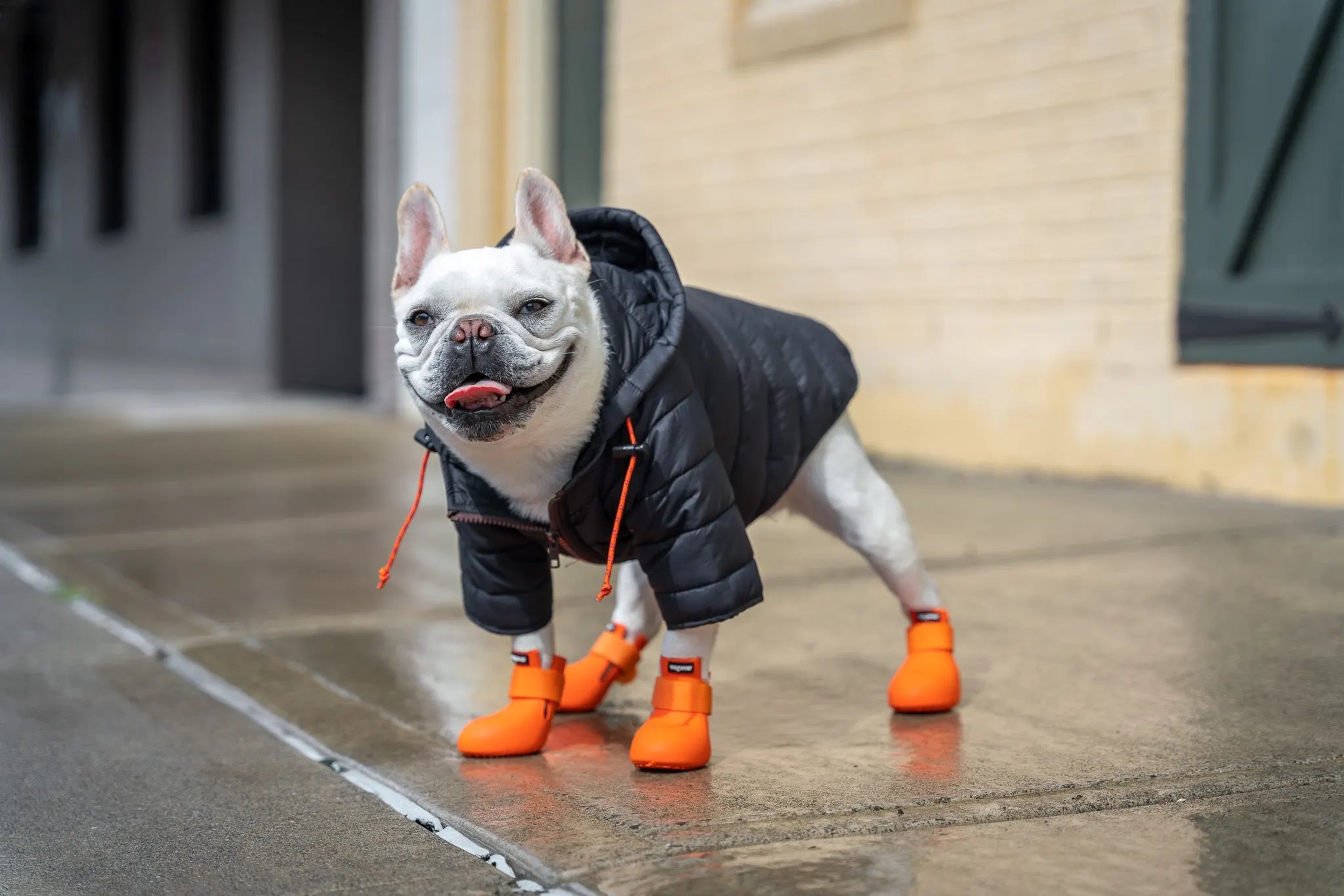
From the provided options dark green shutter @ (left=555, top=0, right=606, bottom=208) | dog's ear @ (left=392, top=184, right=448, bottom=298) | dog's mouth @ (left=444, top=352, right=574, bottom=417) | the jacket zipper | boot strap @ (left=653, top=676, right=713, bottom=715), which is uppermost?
dark green shutter @ (left=555, top=0, right=606, bottom=208)

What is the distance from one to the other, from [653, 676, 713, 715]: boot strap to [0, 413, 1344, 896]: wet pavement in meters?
0.14

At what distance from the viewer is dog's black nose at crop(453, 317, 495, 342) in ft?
9.03

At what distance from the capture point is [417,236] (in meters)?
2.98

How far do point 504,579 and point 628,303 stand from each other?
2.04 feet

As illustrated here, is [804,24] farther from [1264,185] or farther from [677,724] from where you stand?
Result: [677,724]

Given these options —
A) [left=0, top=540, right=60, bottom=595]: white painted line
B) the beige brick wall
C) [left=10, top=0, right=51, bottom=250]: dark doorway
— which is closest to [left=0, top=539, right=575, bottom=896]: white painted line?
[left=0, top=540, right=60, bottom=595]: white painted line

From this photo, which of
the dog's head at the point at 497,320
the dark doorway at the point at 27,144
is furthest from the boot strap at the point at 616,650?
the dark doorway at the point at 27,144

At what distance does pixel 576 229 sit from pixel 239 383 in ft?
46.0

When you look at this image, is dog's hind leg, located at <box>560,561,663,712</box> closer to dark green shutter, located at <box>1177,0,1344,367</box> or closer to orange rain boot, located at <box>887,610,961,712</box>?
orange rain boot, located at <box>887,610,961,712</box>

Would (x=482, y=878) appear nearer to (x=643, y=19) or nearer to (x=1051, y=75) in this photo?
(x=1051, y=75)

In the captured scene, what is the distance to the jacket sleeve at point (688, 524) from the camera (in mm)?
2949

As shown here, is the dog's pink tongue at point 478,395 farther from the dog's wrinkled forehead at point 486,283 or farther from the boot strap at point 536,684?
the boot strap at point 536,684

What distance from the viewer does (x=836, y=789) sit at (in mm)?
2855

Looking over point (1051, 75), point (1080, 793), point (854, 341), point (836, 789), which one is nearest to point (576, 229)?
point (836, 789)
